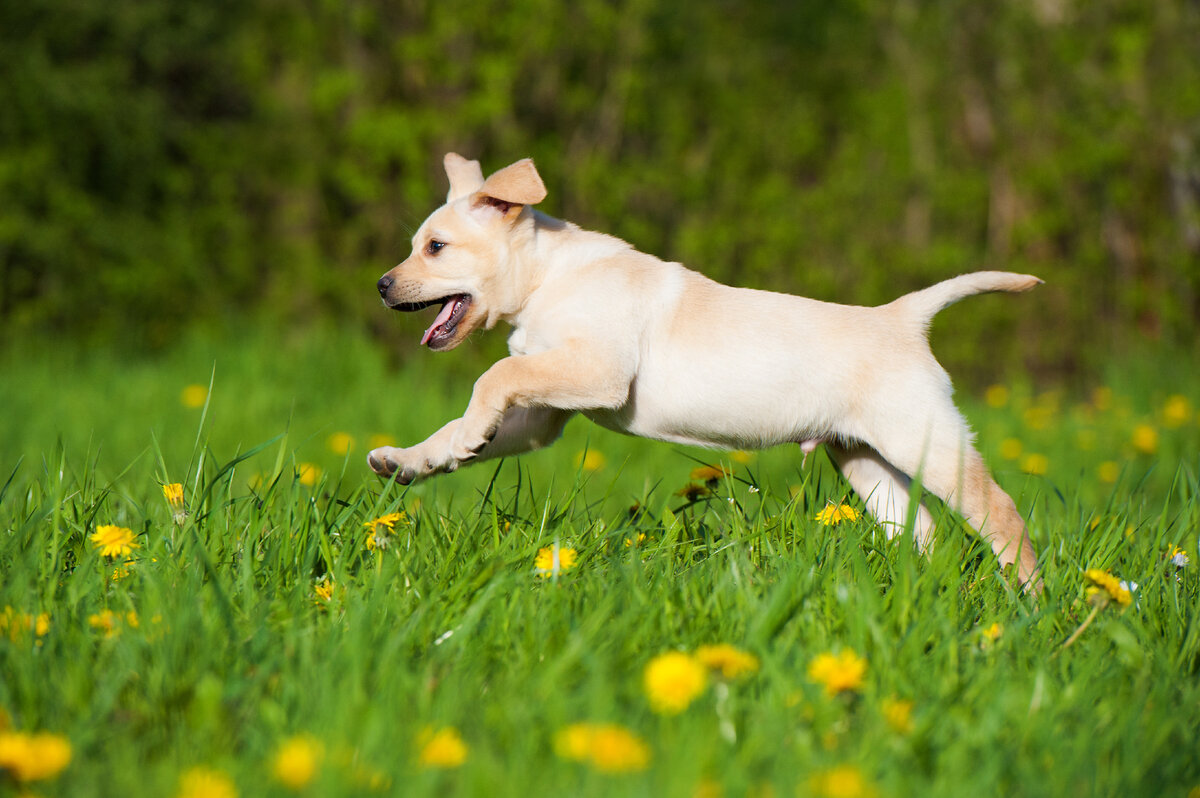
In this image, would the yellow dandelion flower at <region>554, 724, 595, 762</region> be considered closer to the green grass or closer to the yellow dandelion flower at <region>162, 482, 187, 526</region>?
the green grass

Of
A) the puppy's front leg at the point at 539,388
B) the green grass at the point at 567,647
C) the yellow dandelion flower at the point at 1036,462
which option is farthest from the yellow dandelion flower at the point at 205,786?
the yellow dandelion flower at the point at 1036,462

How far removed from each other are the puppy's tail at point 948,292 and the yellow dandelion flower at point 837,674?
1.63 meters

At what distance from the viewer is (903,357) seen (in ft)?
10.7

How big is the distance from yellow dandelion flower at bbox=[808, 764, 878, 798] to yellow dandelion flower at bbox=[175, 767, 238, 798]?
0.85 m

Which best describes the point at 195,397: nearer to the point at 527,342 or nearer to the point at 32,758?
the point at 527,342

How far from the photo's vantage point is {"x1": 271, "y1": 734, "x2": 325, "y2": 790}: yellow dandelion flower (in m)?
1.55

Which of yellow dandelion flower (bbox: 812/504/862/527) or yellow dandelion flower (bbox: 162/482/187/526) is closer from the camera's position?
yellow dandelion flower (bbox: 162/482/187/526)

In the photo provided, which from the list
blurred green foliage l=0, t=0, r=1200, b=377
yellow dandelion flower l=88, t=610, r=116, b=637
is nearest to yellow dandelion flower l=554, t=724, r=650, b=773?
yellow dandelion flower l=88, t=610, r=116, b=637

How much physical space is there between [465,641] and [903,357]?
169 centimetres

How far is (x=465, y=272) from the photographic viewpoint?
11.4 ft

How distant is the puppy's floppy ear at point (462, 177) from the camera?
12.6 feet

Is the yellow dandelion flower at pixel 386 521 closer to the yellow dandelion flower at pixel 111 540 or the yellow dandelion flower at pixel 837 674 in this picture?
the yellow dandelion flower at pixel 111 540

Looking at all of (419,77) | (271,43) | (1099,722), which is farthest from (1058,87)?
(1099,722)

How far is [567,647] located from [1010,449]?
478 cm
